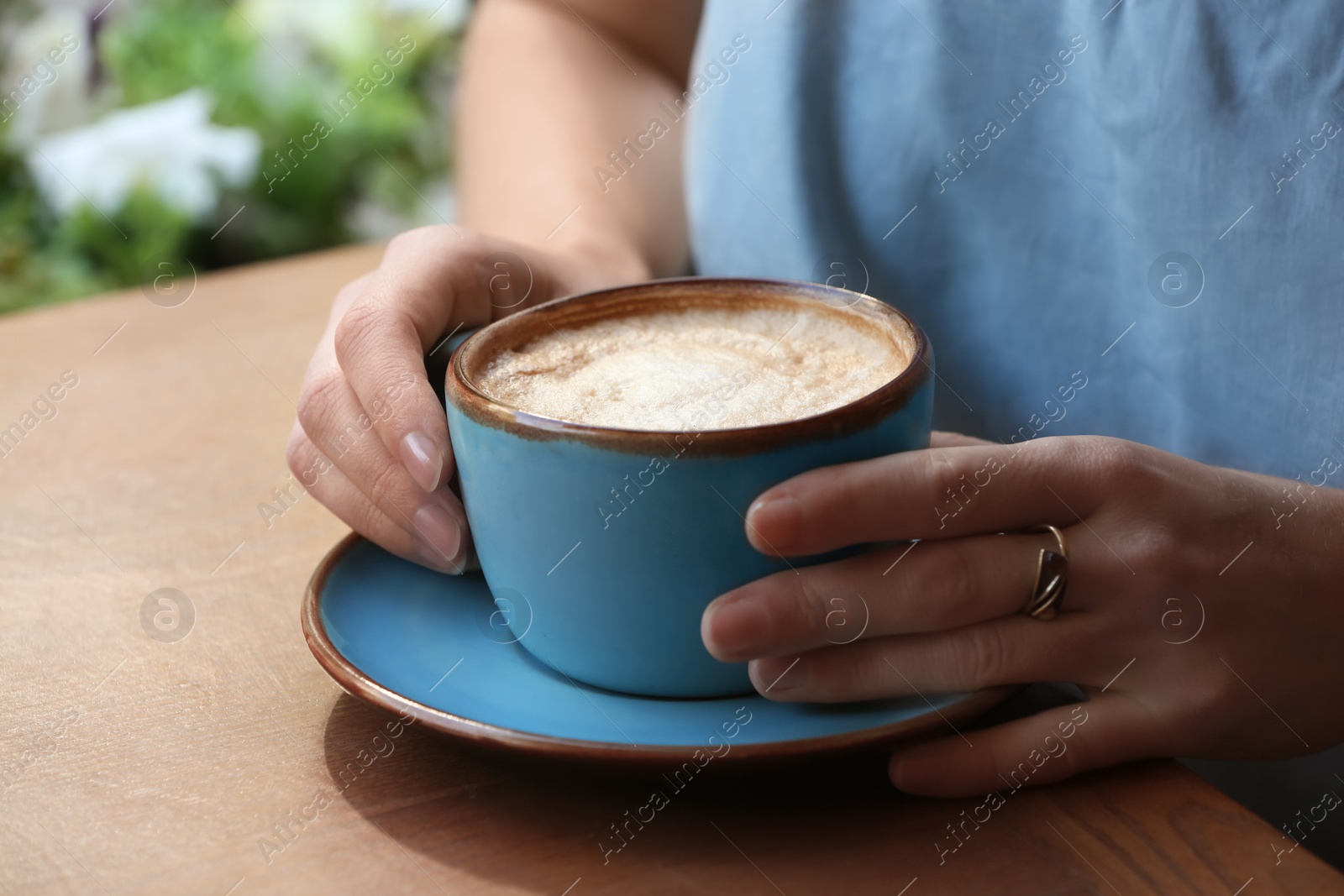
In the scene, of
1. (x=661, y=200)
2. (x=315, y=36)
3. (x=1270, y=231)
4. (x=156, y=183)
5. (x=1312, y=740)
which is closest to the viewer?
(x=1312, y=740)

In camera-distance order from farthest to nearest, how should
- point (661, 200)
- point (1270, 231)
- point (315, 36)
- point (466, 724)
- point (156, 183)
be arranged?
point (315, 36)
point (156, 183)
point (661, 200)
point (1270, 231)
point (466, 724)

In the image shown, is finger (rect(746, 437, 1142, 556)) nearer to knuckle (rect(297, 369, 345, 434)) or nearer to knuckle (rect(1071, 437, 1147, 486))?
knuckle (rect(1071, 437, 1147, 486))

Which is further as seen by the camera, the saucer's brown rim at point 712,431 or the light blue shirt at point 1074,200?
the light blue shirt at point 1074,200

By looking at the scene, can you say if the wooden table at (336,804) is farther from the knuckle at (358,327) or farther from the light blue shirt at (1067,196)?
the light blue shirt at (1067,196)

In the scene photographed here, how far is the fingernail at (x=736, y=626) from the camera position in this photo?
50cm

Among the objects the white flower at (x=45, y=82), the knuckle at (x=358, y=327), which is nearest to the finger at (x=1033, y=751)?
the knuckle at (x=358, y=327)

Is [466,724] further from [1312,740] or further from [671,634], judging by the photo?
[1312,740]

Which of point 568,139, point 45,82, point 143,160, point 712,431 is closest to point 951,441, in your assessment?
point 712,431

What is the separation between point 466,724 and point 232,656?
24cm

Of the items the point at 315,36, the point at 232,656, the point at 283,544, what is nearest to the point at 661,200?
the point at 283,544

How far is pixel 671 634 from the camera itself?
0.54 m

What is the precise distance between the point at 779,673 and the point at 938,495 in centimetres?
11

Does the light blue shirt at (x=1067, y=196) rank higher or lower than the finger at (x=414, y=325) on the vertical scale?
higher

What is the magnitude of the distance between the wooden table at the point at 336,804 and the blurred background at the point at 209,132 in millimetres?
1368
